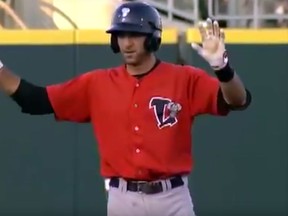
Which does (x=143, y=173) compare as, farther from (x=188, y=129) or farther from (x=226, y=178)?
(x=226, y=178)

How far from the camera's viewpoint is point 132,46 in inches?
170

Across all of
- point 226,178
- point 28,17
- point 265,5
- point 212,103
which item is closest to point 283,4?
point 265,5

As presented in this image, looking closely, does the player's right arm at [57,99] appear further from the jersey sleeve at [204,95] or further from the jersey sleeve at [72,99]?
the jersey sleeve at [204,95]

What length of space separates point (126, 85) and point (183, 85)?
251mm

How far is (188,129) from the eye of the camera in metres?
4.43

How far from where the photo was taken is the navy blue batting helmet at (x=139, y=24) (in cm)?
432

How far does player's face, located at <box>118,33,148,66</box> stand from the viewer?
432cm

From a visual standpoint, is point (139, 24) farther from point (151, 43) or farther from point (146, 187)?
point (146, 187)

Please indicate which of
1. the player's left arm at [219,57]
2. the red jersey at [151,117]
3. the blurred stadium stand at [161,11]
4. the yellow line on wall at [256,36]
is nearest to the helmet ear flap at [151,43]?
the red jersey at [151,117]

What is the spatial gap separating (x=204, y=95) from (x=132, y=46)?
38 centimetres

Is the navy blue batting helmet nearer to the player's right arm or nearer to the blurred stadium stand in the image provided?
the player's right arm

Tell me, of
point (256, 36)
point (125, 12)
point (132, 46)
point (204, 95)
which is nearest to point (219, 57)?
point (204, 95)

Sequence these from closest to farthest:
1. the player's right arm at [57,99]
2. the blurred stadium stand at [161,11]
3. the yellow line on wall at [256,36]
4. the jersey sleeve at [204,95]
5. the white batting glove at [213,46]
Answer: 1. the white batting glove at [213,46]
2. the jersey sleeve at [204,95]
3. the player's right arm at [57,99]
4. the yellow line on wall at [256,36]
5. the blurred stadium stand at [161,11]

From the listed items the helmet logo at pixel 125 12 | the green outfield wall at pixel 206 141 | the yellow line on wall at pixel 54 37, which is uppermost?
the helmet logo at pixel 125 12
